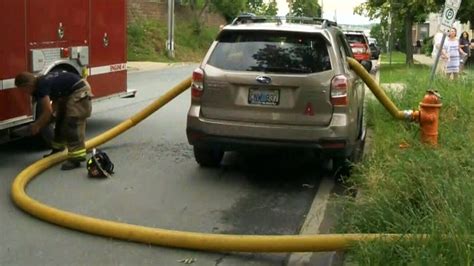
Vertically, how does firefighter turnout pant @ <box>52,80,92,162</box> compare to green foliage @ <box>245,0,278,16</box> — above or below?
below

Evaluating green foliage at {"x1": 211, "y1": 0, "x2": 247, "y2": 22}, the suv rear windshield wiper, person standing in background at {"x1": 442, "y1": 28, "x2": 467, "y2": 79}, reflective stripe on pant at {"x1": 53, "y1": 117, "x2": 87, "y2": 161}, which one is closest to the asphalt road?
reflective stripe on pant at {"x1": 53, "y1": 117, "x2": 87, "y2": 161}

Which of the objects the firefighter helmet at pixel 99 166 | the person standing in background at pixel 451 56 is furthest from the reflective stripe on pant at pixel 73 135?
the person standing in background at pixel 451 56

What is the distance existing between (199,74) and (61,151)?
2.15 m

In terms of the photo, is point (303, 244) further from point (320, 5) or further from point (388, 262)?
point (320, 5)

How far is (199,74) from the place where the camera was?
23.2ft

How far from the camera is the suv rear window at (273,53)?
22.7 ft

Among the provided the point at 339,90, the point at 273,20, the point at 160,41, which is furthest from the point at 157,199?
the point at 160,41

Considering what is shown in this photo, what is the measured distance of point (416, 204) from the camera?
4.85m

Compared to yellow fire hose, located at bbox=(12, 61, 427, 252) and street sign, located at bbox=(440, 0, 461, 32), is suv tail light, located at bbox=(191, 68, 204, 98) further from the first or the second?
street sign, located at bbox=(440, 0, 461, 32)

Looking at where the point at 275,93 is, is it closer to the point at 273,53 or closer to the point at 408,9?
the point at 273,53

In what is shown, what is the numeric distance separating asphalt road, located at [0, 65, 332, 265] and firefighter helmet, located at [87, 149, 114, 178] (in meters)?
0.12

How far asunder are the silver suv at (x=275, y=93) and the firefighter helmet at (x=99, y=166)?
103 cm

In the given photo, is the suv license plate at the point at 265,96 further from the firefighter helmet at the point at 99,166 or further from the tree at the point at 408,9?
the tree at the point at 408,9

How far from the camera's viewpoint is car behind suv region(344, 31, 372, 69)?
27016mm
